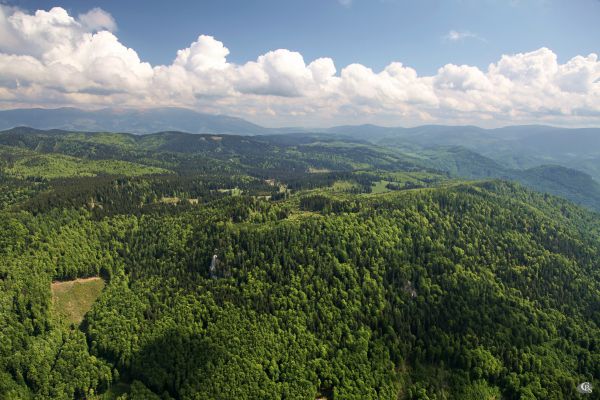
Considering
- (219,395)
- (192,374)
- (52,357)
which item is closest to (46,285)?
(52,357)

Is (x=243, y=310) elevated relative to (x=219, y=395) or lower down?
elevated

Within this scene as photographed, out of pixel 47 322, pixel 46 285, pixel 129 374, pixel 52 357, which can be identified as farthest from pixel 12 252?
pixel 129 374

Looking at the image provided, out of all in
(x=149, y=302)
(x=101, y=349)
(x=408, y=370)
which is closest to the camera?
(x=101, y=349)

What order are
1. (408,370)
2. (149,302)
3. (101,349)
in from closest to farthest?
(101,349), (408,370), (149,302)

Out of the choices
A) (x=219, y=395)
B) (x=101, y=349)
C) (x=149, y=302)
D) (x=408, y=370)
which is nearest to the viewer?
(x=219, y=395)

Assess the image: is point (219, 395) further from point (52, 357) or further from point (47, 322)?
point (47, 322)

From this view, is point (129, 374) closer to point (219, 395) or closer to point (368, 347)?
point (219, 395)

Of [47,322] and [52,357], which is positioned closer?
[52,357]

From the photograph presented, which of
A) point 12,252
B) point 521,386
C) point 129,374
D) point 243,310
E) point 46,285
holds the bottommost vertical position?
point 521,386

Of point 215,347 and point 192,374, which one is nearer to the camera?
point 192,374
